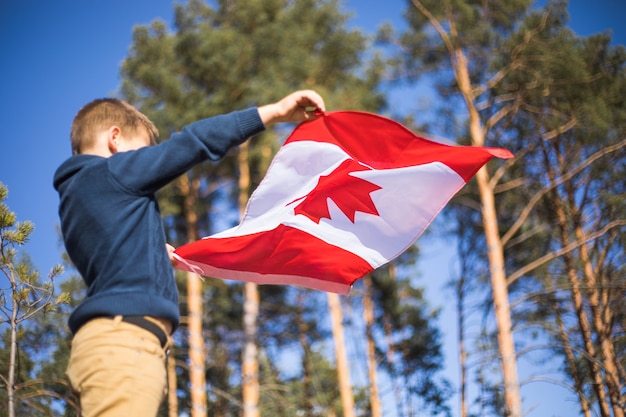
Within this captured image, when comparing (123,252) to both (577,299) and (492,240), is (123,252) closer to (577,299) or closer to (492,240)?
(492,240)

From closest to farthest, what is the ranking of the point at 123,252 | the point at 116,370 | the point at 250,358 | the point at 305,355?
the point at 116,370
the point at 123,252
the point at 250,358
the point at 305,355

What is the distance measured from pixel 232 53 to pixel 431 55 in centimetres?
453

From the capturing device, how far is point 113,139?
224cm

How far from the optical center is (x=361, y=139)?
13.4ft

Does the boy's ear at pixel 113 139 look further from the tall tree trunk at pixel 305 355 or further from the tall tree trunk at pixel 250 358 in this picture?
the tall tree trunk at pixel 305 355

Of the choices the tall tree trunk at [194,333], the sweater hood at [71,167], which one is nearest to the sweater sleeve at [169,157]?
the sweater hood at [71,167]

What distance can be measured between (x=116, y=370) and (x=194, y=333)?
12617mm

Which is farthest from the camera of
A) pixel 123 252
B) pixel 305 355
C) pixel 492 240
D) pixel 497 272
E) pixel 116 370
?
pixel 305 355

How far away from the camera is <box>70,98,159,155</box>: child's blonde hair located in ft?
7.34

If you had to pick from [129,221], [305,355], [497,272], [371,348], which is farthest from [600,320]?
[129,221]

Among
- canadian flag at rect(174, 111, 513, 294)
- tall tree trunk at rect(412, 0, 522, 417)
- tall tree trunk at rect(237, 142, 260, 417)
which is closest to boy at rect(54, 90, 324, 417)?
canadian flag at rect(174, 111, 513, 294)

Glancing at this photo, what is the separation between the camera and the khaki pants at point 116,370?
5.79 feet

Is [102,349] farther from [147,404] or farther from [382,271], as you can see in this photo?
→ [382,271]

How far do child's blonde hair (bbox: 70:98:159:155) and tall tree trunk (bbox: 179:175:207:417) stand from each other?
1059 centimetres
